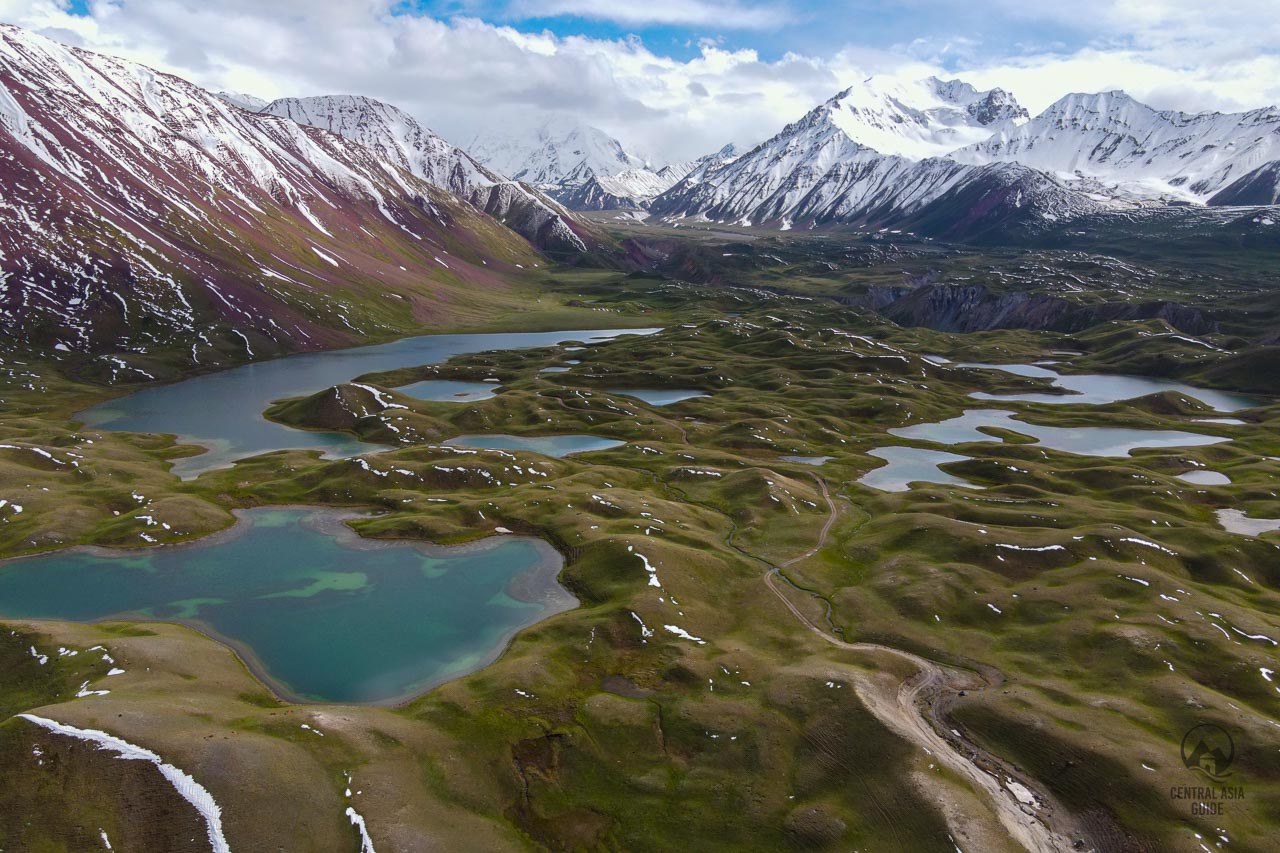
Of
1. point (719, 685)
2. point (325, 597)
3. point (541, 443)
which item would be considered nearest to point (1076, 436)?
point (541, 443)

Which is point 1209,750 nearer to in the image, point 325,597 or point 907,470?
point 325,597

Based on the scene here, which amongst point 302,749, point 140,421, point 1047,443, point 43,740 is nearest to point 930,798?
point 302,749

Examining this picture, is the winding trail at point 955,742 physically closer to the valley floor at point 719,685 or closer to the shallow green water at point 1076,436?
the valley floor at point 719,685

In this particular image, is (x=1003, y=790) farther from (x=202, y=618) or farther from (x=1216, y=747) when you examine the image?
(x=202, y=618)

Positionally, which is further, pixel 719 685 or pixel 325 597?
pixel 325 597

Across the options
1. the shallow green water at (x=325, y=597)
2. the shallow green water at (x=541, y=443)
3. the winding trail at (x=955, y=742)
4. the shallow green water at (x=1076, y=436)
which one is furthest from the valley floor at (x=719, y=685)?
the shallow green water at (x=1076, y=436)
